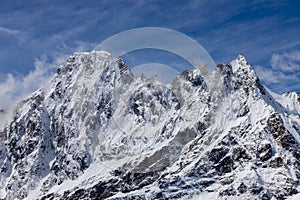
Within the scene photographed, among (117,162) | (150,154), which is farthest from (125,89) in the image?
(150,154)

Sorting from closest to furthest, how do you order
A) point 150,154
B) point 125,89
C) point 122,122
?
point 125,89, point 122,122, point 150,154

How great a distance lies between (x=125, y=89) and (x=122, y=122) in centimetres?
3144

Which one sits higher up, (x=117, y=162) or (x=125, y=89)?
(x=125, y=89)

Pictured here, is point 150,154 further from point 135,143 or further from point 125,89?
point 125,89

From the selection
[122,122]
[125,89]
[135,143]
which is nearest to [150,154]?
[122,122]

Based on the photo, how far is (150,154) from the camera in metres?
160

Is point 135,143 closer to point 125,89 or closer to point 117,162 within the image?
point 117,162

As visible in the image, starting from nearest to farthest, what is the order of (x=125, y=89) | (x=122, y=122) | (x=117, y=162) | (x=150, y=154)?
(x=125, y=89), (x=117, y=162), (x=122, y=122), (x=150, y=154)

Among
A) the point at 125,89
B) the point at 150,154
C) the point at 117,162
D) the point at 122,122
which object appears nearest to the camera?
the point at 125,89

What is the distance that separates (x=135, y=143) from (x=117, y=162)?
7.84 m

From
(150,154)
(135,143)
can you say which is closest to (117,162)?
(135,143)

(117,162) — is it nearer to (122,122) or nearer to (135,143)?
(135,143)

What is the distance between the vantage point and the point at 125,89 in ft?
311

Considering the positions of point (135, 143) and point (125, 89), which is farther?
point (135, 143)
